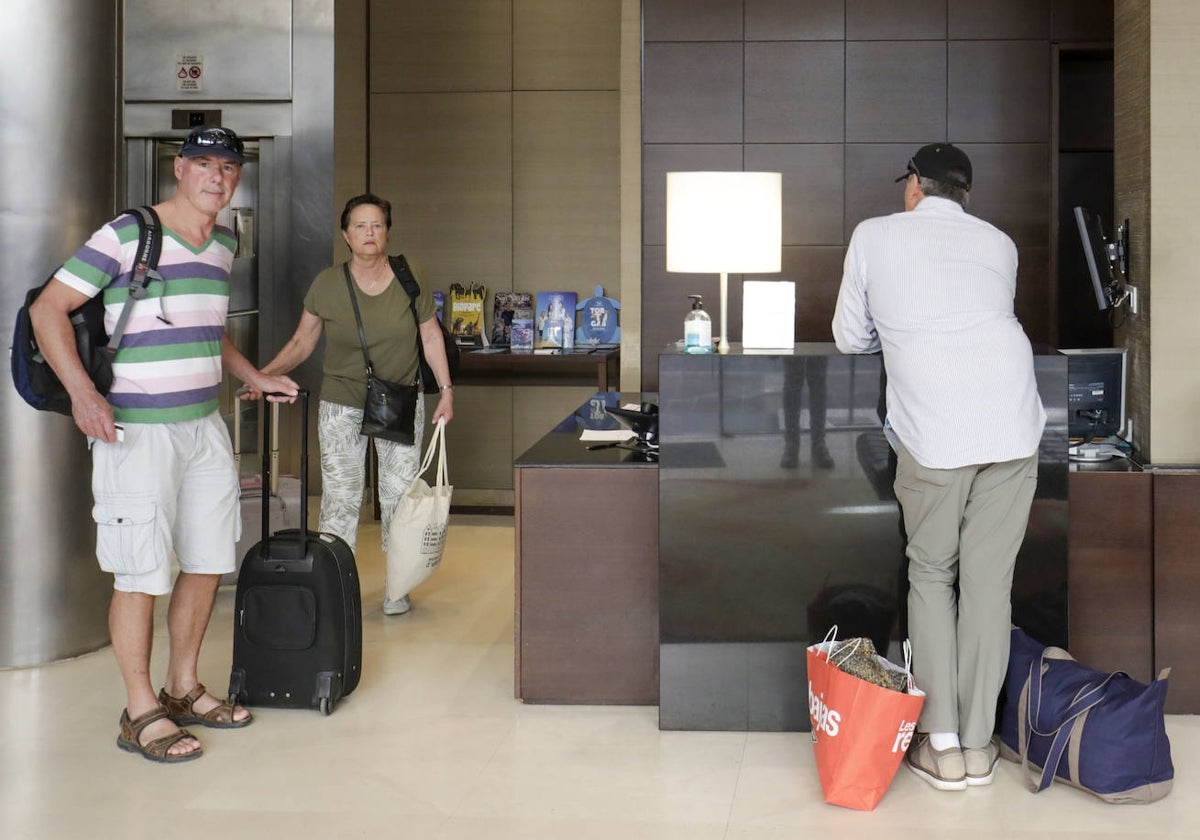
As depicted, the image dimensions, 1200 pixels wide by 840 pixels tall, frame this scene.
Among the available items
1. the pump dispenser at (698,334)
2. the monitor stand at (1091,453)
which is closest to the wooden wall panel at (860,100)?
the monitor stand at (1091,453)

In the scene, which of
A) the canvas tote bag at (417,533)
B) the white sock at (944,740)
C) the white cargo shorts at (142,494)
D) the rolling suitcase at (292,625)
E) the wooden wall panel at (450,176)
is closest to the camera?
the white sock at (944,740)

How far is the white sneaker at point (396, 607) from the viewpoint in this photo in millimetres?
5727

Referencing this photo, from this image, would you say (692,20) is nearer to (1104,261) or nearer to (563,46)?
(563,46)

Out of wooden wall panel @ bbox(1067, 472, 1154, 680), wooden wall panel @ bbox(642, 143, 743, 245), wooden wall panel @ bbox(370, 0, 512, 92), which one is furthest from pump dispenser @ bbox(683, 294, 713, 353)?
wooden wall panel @ bbox(370, 0, 512, 92)

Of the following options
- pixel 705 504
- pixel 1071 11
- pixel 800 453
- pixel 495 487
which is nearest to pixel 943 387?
pixel 800 453

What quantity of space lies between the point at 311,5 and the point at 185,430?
353 centimetres

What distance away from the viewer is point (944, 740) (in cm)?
384

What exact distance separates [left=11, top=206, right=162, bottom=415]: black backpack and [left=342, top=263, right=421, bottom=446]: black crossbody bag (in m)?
1.65

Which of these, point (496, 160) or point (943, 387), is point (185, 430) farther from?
point (496, 160)

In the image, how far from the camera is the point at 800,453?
4.17 meters

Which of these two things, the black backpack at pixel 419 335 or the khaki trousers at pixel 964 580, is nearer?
the khaki trousers at pixel 964 580

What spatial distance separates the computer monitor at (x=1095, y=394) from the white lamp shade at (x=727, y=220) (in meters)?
1.16

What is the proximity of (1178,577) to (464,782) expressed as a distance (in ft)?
7.54

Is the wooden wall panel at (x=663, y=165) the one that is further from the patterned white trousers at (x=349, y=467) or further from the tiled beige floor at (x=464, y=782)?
the tiled beige floor at (x=464, y=782)
